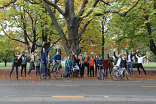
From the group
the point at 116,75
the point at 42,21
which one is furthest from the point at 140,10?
the point at 42,21

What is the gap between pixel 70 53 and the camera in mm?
14039

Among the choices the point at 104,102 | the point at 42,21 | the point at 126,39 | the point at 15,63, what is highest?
the point at 42,21

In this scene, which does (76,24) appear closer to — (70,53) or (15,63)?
(70,53)

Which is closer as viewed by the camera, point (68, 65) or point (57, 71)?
point (57, 71)

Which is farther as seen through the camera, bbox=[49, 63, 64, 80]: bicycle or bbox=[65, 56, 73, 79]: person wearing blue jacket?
bbox=[65, 56, 73, 79]: person wearing blue jacket

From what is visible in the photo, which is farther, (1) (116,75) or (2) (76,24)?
(2) (76,24)

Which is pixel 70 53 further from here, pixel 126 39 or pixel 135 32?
pixel 126 39

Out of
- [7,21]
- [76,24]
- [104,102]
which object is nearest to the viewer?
[104,102]

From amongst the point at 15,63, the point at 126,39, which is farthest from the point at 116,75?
the point at 126,39

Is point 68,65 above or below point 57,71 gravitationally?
above

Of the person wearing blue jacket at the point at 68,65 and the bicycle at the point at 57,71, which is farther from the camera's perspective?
the person wearing blue jacket at the point at 68,65

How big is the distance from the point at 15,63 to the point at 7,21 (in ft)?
39.3

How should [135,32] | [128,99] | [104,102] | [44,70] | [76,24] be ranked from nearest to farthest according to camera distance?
1. [104,102]
2. [128,99]
3. [44,70]
4. [76,24]
5. [135,32]

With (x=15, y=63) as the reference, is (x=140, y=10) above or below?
above
